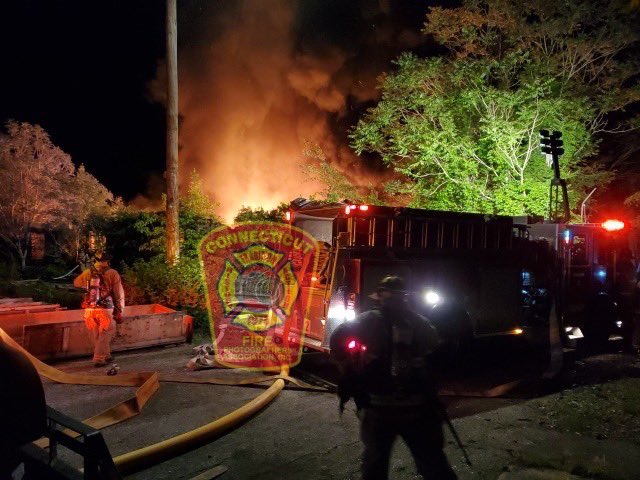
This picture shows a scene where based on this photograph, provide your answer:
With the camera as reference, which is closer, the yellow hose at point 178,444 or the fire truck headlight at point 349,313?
the yellow hose at point 178,444

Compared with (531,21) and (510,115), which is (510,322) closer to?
(510,115)

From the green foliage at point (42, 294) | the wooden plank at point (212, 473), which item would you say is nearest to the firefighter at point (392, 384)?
the wooden plank at point (212, 473)

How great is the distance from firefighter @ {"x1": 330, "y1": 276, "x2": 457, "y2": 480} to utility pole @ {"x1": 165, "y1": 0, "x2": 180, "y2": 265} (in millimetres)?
8821

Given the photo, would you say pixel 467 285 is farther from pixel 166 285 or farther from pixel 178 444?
pixel 166 285

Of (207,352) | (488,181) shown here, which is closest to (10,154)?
(207,352)

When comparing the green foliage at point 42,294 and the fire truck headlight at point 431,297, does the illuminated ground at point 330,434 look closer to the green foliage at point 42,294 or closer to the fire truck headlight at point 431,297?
the fire truck headlight at point 431,297

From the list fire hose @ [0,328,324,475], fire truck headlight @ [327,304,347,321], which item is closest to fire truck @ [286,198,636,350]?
fire truck headlight @ [327,304,347,321]

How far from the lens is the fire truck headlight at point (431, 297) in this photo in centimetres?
682

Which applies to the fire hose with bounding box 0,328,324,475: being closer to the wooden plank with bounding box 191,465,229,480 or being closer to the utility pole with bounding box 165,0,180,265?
the wooden plank with bounding box 191,465,229,480

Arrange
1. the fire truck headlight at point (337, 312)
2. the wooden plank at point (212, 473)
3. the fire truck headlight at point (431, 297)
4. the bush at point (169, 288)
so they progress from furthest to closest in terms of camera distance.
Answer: the bush at point (169, 288) → the fire truck headlight at point (431, 297) → the fire truck headlight at point (337, 312) → the wooden plank at point (212, 473)

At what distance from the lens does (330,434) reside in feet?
16.0

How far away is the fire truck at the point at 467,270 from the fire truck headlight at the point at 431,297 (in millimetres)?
14

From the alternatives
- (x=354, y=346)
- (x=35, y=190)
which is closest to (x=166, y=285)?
(x=354, y=346)

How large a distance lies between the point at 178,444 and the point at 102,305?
3.81m
